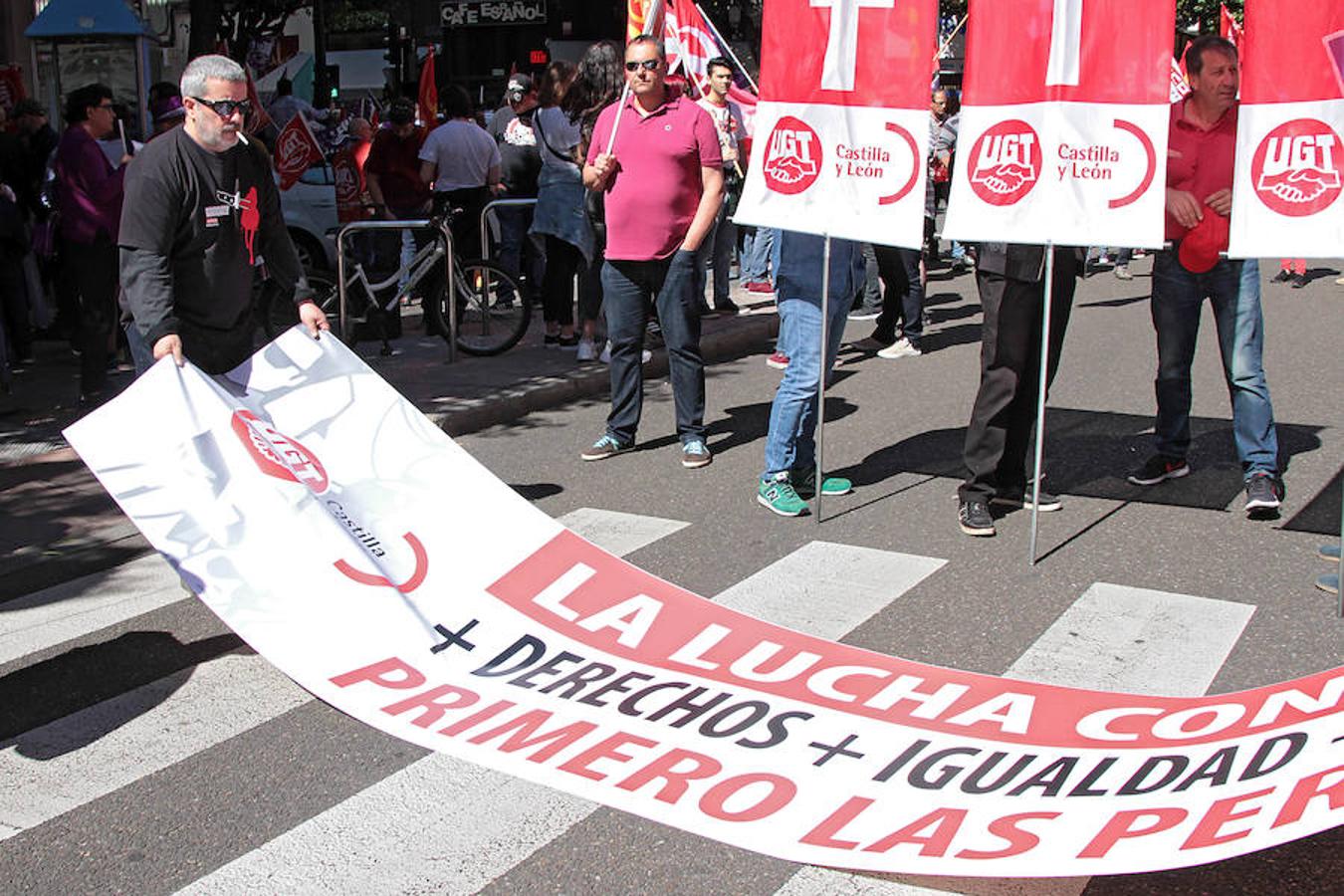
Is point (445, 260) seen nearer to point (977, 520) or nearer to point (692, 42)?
point (692, 42)

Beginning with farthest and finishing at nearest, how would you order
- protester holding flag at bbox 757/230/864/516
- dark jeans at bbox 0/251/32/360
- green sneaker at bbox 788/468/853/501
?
dark jeans at bbox 0/251/32/360
green sneaker at bbox 788/468/853/501
protester holding flag at bbox 757/230/864/516

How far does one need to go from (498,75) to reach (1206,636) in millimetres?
40173

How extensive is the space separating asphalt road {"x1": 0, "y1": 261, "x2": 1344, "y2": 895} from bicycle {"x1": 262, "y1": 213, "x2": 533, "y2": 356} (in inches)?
61.2

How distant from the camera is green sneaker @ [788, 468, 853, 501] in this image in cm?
755

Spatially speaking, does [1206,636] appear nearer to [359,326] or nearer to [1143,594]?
[1143,594]

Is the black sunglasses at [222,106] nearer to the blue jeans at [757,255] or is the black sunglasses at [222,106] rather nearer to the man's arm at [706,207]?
the man's arm at [706,207]

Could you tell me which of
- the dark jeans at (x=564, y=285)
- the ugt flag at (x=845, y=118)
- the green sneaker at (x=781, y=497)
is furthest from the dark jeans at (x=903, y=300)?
the ugt flag at (x=845, y=118)

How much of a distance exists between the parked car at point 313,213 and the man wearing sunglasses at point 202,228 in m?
8.14

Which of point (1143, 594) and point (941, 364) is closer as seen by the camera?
point (1143, 594)

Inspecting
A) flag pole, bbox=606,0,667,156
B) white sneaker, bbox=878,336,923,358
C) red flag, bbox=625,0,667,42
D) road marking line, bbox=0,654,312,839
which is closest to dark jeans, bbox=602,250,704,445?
Answer: flag pole, bbox=606,0,667,156

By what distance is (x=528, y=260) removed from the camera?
13305mm

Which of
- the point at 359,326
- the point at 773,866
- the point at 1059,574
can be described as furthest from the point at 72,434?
the point at 359,326

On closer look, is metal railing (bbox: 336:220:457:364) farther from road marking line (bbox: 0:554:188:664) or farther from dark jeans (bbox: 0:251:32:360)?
road marking line (bbox: 0:554:188:664)

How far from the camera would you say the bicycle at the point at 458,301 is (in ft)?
37.1
